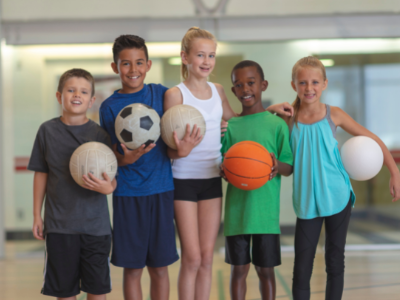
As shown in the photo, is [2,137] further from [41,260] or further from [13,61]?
[41,260]

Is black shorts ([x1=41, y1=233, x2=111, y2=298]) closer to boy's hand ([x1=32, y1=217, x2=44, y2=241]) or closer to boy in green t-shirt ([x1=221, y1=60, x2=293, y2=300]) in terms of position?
boy's hand ([x1=32, y1=217, x2=44, y2=241])

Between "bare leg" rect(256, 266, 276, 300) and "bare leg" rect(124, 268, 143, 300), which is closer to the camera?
"bare leg" rect(124, 268, 143, 300)

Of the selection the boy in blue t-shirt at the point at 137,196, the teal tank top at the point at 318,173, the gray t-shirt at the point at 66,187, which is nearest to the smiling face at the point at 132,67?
the boy in blue t-shirt at the point at 137,196

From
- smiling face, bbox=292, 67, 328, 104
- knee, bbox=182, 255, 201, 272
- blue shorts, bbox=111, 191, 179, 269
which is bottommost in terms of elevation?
knee, bbox=182, 255, 201, 272

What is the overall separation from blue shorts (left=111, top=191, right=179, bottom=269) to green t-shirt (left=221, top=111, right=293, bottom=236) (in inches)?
17.3

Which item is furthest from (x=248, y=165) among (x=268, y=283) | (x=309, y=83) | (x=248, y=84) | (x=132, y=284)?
(x=132, y=284)

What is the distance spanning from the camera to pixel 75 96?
214 cm

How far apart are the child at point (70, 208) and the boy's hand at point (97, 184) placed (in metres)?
0.02

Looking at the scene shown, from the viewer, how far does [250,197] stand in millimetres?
2373

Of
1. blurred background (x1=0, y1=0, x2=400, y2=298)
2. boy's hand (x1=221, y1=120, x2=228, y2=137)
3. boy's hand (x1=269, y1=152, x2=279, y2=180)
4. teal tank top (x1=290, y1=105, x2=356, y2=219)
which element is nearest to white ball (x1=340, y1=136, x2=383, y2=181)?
teal tank top (x1=290, y1=105, x2=356, y2=219)

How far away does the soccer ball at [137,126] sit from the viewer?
199 centimetres

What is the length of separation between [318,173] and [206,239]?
2.55ft

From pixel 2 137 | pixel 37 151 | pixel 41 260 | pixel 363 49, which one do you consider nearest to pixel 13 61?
pixel 2 137

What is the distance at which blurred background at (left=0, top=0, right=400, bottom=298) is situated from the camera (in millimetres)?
4723
